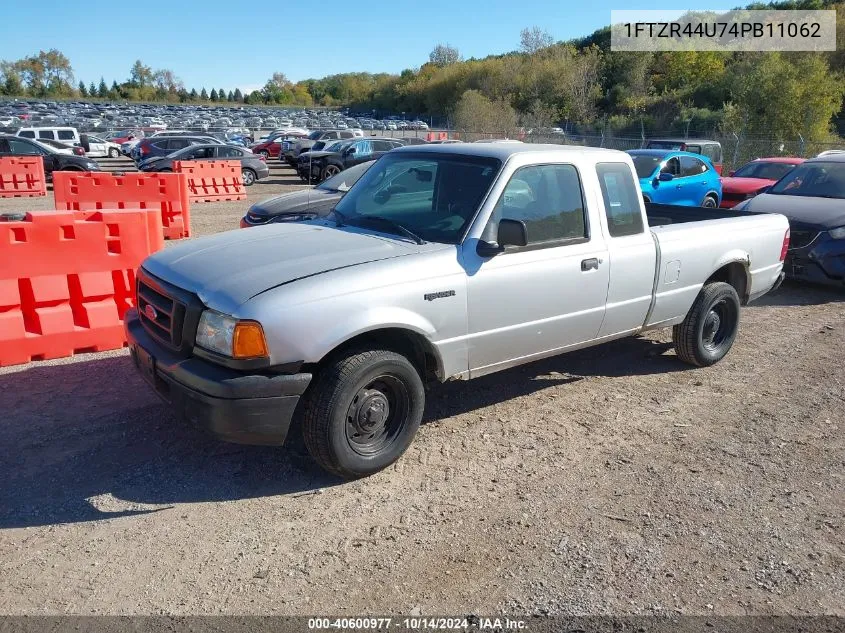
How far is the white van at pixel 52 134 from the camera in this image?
3142 cm

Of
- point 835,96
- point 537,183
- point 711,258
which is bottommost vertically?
point 711,258

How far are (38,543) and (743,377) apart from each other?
17.9 ft

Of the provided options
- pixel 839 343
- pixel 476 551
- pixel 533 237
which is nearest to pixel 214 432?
pixel 476 551

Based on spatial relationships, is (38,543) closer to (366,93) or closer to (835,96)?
(835,96)

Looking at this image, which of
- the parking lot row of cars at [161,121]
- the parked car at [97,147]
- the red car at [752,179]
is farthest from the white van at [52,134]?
the red car at [752,179]

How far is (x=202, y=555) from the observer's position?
3.52 metres

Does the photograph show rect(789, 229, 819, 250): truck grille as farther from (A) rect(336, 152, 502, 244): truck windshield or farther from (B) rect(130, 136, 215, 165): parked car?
(B) rect(130, 136, 215, 165): parked car

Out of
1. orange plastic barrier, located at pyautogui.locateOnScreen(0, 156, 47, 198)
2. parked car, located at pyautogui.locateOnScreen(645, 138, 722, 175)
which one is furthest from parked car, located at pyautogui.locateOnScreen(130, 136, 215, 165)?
parked car, located at pyautogui.locateOnScreen(645, 138, 722, 175)

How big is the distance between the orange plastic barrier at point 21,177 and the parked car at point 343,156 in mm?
8608

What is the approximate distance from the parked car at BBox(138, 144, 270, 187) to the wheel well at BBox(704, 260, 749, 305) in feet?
65.5

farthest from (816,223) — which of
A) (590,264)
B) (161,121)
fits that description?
(161,121)

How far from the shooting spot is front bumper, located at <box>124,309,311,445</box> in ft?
12.2

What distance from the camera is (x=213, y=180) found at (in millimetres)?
19656

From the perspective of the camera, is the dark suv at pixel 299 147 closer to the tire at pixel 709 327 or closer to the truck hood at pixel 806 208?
the truck hood at pixel 806 208
